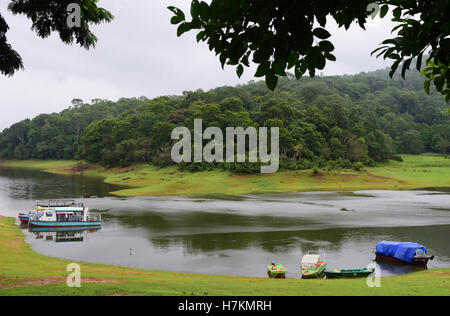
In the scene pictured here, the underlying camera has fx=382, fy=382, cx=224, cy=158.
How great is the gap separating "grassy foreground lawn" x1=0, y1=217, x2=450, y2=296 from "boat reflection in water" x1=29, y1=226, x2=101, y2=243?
5553mm

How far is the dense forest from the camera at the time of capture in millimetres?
75000

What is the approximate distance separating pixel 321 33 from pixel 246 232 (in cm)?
2591

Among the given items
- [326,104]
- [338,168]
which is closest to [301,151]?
[338,168]

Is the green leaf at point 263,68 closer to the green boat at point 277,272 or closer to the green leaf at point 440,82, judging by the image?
the green leaf at point 440,82

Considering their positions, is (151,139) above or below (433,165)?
above

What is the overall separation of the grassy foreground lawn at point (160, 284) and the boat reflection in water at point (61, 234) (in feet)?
18.2

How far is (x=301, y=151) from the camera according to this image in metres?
71.9

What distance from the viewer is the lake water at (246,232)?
21844 millimetres

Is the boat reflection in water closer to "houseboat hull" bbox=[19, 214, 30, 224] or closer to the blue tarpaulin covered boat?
"houseboat hull" bbox=[19, 214, 30, 224]

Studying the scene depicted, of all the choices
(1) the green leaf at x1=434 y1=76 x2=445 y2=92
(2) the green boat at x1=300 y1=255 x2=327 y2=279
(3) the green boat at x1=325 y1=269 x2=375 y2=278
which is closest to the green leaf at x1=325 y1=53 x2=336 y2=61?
(1) the green leaf at x1=434 y1=76 x2=445 y2=92

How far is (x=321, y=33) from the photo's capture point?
3871 millimetres

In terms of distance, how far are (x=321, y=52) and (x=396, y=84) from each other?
7394 inches

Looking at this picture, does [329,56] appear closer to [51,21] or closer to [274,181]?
[51,21]
